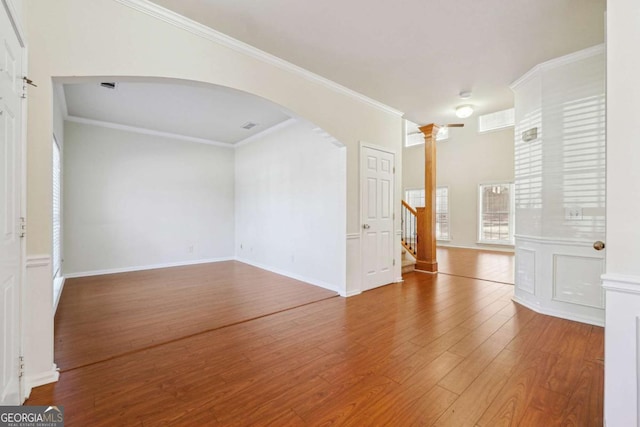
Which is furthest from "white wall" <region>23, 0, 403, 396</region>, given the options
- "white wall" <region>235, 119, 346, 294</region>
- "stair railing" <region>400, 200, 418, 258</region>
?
"stair railing" <region>400, 200, 418, 258</region>

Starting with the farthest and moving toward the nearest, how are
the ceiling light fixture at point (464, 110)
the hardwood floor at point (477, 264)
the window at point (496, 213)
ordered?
the window at point (496, 213) → the hardwood floor at point (477, 264) → the ceiling light fixture at point (464, 110)

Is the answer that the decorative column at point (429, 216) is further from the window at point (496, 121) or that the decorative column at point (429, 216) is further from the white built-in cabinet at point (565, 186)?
the window at point (496, 121)

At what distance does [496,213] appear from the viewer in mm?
8000

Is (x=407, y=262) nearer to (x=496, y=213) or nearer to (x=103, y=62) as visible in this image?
(x=496, y=213)

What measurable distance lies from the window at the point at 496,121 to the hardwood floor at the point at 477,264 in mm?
3601

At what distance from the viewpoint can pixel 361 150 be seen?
4113 mm

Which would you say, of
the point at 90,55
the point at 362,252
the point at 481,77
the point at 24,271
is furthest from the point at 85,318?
the point at 481,77

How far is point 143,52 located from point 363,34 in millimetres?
1994

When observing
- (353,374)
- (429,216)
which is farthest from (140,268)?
(429,216)

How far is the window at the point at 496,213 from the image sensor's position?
305 inches

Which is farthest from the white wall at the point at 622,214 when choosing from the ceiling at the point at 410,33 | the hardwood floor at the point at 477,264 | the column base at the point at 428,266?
the column base at the point at 428,266

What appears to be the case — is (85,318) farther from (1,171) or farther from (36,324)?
(1,171)

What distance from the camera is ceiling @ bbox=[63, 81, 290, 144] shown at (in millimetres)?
3857

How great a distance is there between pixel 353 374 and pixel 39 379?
7.27 ft
